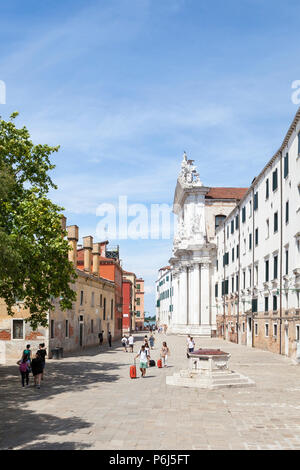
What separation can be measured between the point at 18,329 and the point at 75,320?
8398 millimetres

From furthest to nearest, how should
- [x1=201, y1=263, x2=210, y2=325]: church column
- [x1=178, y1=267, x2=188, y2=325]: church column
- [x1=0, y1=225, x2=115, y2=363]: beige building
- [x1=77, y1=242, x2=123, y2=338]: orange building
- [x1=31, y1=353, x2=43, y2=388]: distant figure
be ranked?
[x1=178, y1=267, x2=188, y2=325]: church column
[x1=201, y1=263, x2=210, y2=325]: church column
[x1=77, y1=242, x2=123, y2=338]: orange building
[x1=0, y1=225, x2=115, y2=363]: beige building
[x1=31, y1=353, x2=43, y2=388]: distant figure

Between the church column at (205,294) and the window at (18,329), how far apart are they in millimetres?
42776

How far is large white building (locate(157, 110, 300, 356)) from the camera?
32844 mm

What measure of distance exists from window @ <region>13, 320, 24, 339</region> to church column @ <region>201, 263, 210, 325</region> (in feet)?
140

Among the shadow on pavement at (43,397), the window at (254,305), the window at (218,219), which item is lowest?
the shadow on pavement at (43,397)

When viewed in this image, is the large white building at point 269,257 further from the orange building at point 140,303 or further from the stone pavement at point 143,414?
the orange building at point 140,303

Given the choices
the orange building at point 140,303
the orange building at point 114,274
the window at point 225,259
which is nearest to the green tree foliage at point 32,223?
the orange building at point 114,274

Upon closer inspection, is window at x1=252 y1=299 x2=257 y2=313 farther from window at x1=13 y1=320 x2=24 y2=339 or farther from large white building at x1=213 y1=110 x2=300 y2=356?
window at x1=13 y1=320 x2=24 y2=339

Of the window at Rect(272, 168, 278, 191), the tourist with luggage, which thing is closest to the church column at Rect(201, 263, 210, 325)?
the window at Rect(272, 168, 278, 191)

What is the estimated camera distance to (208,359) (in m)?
21.3

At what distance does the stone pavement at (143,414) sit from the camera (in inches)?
451

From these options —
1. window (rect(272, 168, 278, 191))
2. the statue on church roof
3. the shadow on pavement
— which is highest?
the statue on church roof

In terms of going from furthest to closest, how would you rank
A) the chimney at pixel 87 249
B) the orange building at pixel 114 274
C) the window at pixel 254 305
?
the orange building at pixel 114 274, the chimney at pixel 87 249, the window at pixel 254 305
